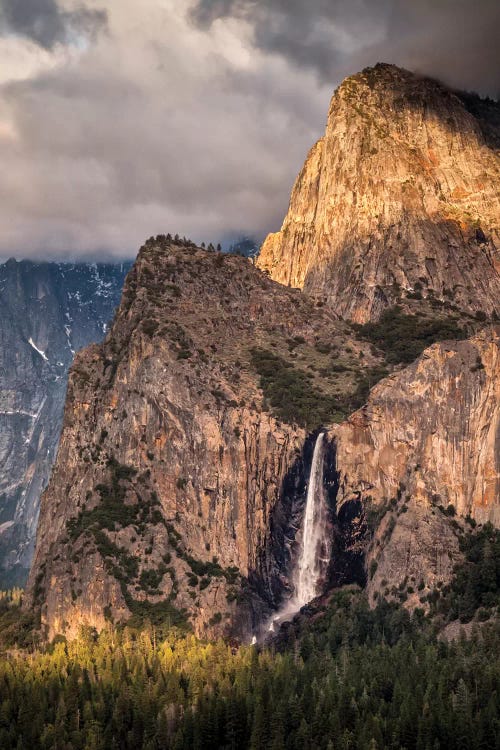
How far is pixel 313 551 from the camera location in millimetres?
196375

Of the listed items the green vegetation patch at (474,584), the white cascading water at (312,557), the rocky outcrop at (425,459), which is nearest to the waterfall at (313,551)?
the white cascading water at (312,557)

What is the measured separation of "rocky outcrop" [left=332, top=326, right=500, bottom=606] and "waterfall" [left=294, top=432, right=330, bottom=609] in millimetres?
5867

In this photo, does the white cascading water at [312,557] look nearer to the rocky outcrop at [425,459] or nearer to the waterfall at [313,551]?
the waterfall at [313,551]

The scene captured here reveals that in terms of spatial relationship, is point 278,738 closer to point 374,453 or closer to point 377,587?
point 377,587

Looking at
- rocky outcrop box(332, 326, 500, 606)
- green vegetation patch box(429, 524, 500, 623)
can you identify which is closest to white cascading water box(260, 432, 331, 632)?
rocky outcrop box(332, 326, 500, 606)

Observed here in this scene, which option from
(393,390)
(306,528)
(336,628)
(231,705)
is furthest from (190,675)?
(393,390)

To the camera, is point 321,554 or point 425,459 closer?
point 425,459

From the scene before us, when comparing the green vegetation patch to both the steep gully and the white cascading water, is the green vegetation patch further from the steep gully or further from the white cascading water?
the white cascading water

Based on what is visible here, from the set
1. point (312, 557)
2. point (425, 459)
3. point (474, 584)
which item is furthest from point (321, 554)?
point (474, 584)

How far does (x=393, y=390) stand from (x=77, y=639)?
68724 mm

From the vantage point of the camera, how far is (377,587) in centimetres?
17462

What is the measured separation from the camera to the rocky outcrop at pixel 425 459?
565ft

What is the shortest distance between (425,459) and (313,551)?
2867cm

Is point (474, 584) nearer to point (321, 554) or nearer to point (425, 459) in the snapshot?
point (425, 459)
